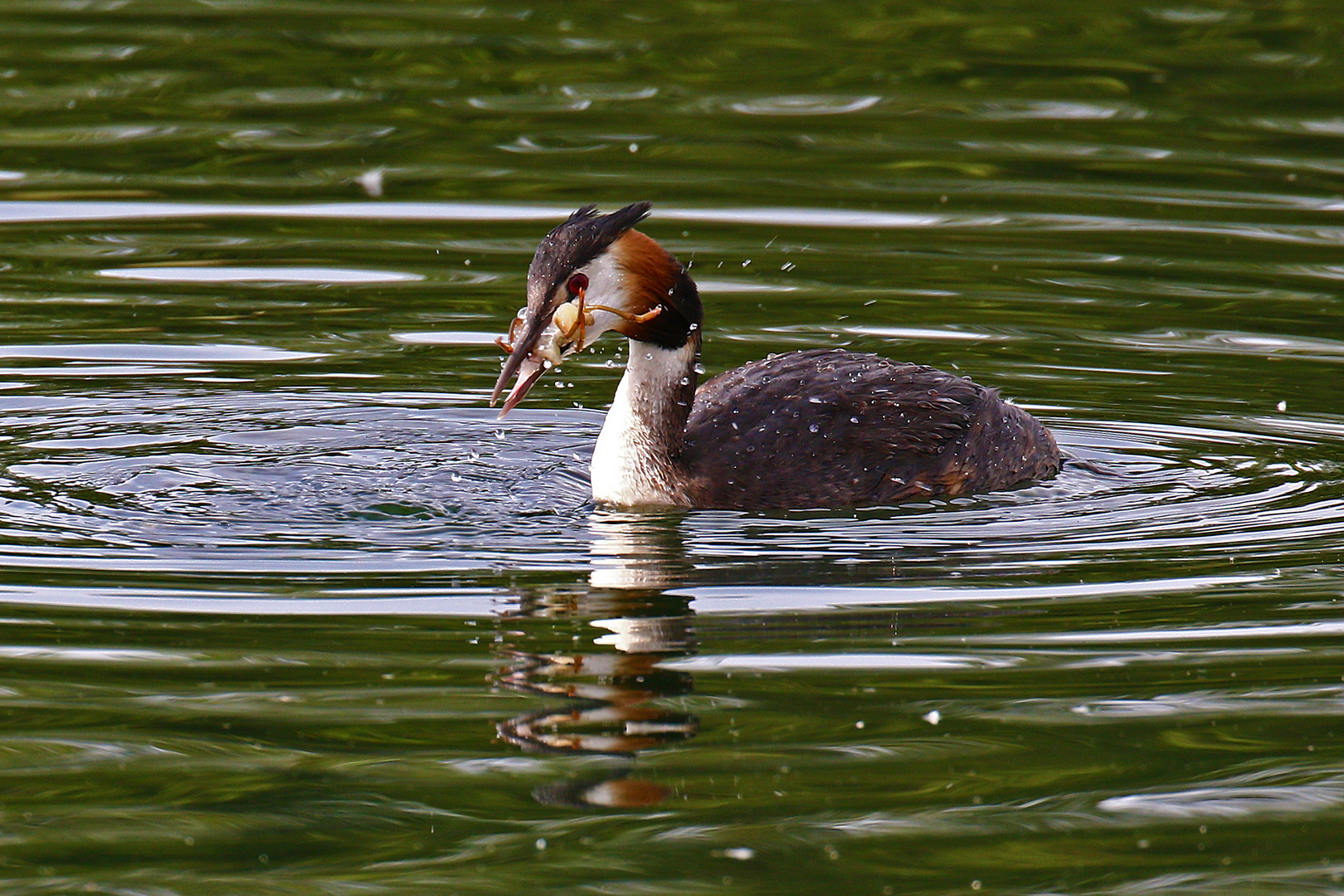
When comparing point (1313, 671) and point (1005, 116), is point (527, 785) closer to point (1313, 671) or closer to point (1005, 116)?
point (1313, 671)

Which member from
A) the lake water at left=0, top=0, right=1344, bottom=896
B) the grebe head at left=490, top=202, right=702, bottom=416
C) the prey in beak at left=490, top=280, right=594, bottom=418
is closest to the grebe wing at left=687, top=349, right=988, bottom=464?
the lake water at left=0, top=0, right=1344, bottom=896

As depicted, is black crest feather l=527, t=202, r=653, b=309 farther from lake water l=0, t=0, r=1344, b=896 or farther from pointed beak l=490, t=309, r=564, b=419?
lake water l=0, t=0, r=1344, b=896

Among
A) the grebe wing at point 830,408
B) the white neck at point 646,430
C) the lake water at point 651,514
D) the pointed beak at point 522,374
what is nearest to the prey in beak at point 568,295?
the pointed beak at point 522,374

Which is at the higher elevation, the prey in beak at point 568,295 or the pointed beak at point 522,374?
the prey in beak at point 568,295

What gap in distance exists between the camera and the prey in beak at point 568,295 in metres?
8.19

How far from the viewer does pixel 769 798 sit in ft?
18.5

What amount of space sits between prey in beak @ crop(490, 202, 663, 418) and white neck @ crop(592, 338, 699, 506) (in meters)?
0.43

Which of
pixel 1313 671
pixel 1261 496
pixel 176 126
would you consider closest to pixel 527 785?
pixel 1313 671

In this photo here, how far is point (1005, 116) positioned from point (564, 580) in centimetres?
872

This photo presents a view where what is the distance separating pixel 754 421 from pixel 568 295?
112 centimetres

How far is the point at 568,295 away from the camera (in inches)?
328

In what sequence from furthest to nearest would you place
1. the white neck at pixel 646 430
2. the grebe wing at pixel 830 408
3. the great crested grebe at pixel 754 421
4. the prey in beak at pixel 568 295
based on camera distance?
the grebe wing at pixel 830 408
the white neck at pixel 646 430
the great crested grebe at pixel 754 421
the prey in beak at pixel 568 295

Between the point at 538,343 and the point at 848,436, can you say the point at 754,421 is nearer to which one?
the point at 848,436

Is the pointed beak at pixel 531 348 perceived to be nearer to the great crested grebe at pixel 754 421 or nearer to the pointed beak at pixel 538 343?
the pointed beak at pixel 538 343
